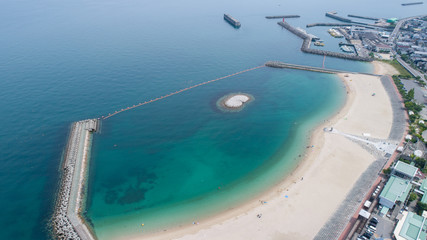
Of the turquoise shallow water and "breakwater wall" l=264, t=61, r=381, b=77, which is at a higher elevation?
"breakwater wall" l=264, t=61, r=381, b=77

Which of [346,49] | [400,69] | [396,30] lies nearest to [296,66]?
[346,49]

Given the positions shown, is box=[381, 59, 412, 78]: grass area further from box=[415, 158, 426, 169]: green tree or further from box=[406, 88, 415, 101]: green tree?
box=[415, 158, 426, 169]: green tree

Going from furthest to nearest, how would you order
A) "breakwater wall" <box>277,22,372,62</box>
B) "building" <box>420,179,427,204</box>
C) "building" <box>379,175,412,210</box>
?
"breakwater wall" <box>277,22,372,62</box> → "building" <box>420,179,427,204</box> → "building" <box>379,175,412,210</box>

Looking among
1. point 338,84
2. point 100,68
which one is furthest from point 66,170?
point 338,84

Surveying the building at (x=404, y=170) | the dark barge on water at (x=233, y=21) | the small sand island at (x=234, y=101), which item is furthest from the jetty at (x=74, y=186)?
the dark barge on water at (x=233, y=21)

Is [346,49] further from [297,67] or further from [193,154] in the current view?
[193,154]

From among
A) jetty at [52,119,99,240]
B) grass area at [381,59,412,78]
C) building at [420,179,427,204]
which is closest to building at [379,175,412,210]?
building at [420,179,427,204]

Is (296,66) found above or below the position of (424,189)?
above
